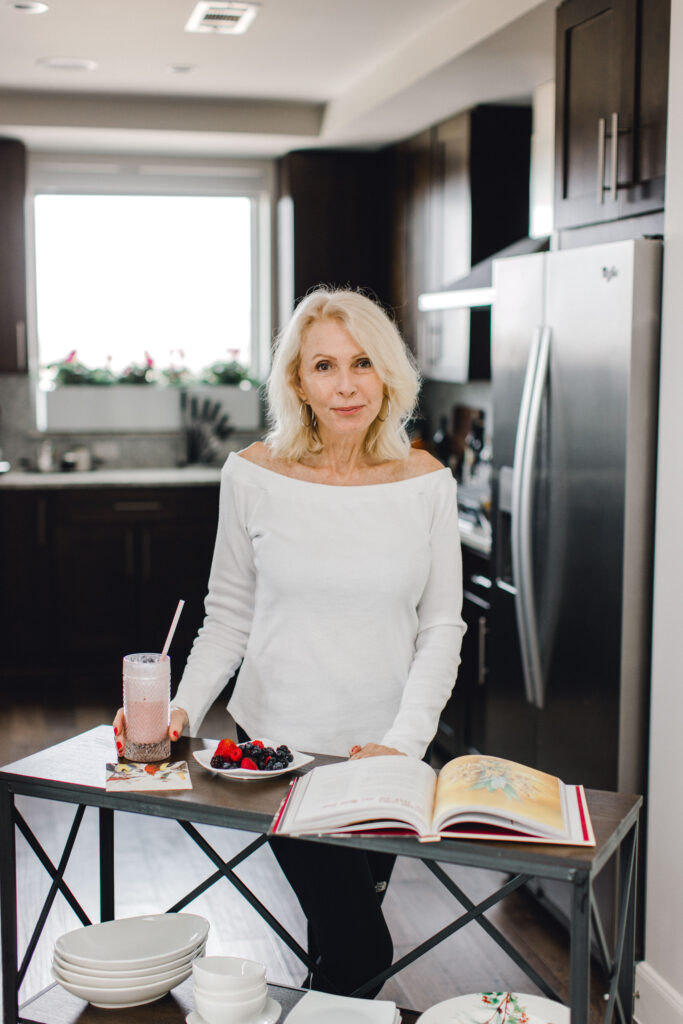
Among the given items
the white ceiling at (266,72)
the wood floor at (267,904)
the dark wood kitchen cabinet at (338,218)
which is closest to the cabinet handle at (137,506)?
the dark wood kitchen cabinet at (338,218)

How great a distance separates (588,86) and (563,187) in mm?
259

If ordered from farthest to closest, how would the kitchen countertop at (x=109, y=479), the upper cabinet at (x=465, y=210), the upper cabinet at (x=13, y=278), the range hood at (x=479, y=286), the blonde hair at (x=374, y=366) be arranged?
the upper cabinet at (x=13, y=278) < the kitchen countertop at (x=109, y=479) < the upper cabinet at (x=465, y=210) < the range hood at (x=479, y=286) < the blonde hair at (x=374, y=366)

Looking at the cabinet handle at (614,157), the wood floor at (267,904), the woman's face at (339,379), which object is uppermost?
the cabinet handle at (614,157)

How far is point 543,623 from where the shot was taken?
2.77m

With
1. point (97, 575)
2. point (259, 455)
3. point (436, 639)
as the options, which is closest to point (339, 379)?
point (259, 455)

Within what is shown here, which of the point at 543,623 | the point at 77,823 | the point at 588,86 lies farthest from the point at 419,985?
the point at 588,86

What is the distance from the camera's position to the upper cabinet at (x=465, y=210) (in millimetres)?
4082

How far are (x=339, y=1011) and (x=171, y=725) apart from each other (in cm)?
49

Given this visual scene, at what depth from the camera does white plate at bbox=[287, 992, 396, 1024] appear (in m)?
1.52

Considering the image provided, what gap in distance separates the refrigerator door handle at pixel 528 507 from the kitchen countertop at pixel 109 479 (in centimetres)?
267

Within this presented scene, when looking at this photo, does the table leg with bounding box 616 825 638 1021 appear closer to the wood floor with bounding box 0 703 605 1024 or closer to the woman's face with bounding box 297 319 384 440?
the woman's face with bounding box 297 319 384 440

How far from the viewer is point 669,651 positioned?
2322 millimetres

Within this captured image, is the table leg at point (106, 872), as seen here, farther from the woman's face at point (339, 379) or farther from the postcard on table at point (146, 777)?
the woman's face at point (339, 379)

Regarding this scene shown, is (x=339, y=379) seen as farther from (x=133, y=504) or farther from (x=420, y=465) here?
(x=133, y=504)
